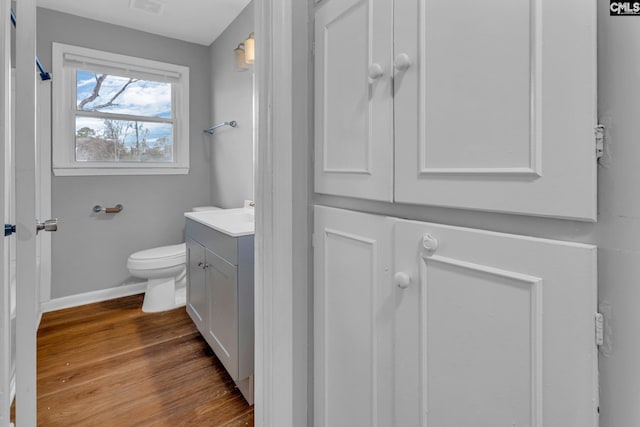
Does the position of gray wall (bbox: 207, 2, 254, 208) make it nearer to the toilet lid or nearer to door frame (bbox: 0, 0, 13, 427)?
the toilet lid

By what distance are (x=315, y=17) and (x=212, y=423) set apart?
1682 mm

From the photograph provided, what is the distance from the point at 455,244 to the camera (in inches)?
25.4

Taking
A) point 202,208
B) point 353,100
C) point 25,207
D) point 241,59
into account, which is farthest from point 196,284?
point 353,100

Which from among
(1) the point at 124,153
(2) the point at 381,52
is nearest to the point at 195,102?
(1) the point at 124,153

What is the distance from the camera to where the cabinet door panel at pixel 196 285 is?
205 centimetres

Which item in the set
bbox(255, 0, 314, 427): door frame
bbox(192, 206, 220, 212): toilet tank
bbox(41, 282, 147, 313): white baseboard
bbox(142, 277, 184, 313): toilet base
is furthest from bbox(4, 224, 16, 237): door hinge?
bbox(41, 282, 147, 313): white baseboard

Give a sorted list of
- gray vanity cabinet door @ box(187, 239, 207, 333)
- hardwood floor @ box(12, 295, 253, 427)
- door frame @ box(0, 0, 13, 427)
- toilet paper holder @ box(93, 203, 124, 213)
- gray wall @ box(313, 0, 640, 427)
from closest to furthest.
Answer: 1. gray wall @ box(313, 0, 640, 427)
2. door frame @ box(0, 0, 13, 427)
3. hardwood floor @ box(12, 295, 253, 427)
4. gray vanity cabinet door @ box(187, 239, 207, 333)
5. toilet paper holder @ box(93, 203, 124, 213)

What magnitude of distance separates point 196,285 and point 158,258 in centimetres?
58

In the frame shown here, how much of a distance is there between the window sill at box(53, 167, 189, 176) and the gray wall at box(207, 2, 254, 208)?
0.34 meters

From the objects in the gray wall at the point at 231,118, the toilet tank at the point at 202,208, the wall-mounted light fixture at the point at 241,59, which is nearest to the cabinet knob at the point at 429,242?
the gray wall at the point at 231,118

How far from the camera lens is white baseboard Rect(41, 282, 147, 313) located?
2705mm

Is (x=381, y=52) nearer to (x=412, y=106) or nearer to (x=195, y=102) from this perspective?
(x=412, y=106)

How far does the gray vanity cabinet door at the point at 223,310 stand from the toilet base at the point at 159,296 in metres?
0.92

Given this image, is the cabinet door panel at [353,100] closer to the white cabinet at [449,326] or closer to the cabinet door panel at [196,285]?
the white cabinet at [449,326]
